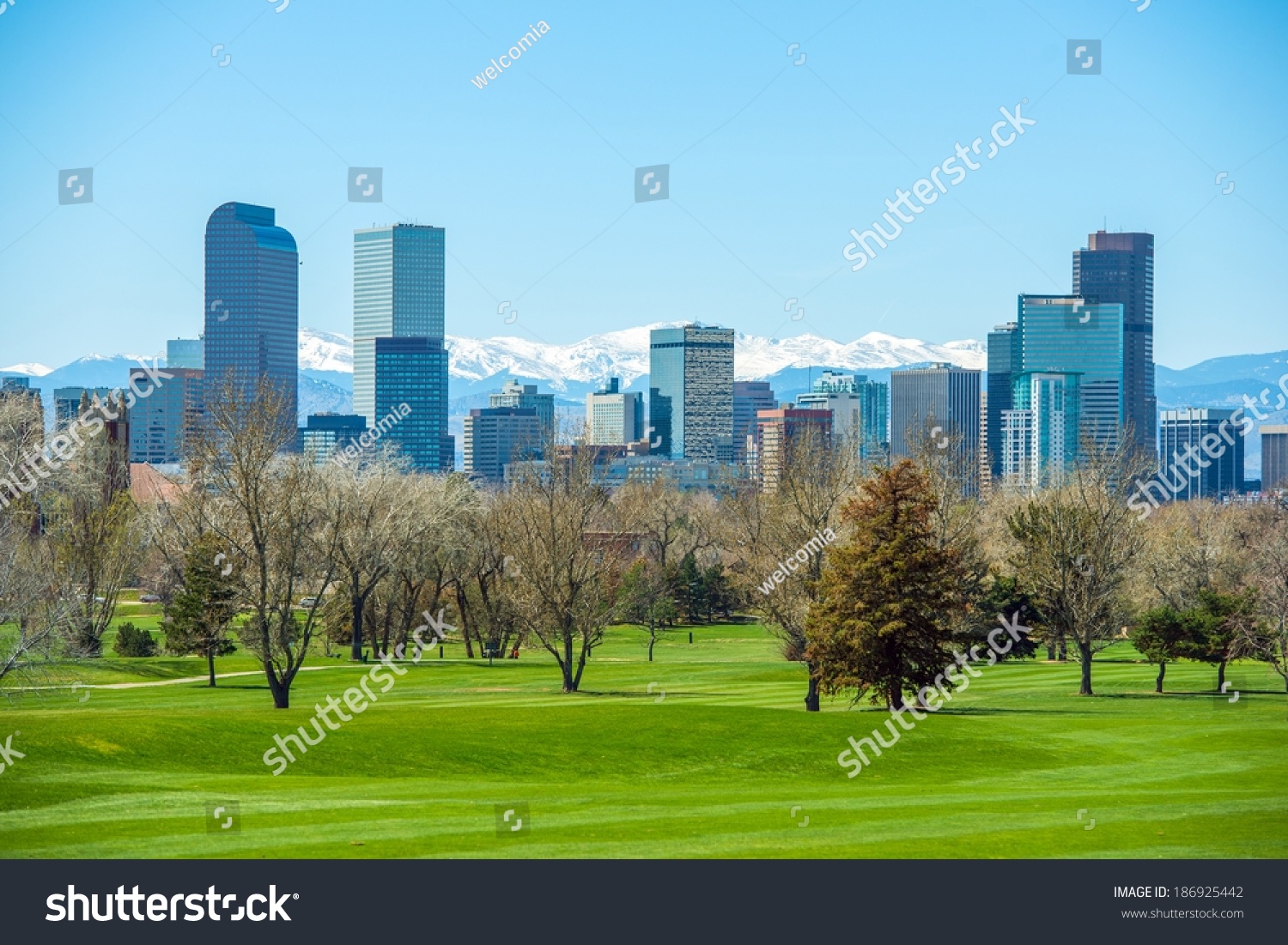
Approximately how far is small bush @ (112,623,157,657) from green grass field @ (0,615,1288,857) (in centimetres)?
1665

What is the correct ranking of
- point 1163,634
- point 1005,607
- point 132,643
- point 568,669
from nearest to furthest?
point 568,669 < point 1163,634 < point 1005,607 < point 132,643

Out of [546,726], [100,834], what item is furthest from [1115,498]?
[100,834]

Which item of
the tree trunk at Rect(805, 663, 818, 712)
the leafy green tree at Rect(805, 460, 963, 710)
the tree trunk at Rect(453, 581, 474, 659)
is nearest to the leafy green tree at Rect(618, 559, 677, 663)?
the tree trunk at Rect(453, 581, 474, 659)

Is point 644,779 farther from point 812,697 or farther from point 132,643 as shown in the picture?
point 132,643

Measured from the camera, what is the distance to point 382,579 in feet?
250

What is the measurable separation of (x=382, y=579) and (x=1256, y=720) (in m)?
44.3

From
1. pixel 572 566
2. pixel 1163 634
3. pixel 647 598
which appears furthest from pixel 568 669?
pixel 647 598

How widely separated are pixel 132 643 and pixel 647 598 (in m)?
32.3

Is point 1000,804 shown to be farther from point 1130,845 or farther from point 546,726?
point 546,726

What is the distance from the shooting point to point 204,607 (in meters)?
62.1

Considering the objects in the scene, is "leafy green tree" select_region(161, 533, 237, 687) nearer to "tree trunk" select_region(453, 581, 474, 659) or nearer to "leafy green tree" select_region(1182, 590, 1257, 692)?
"tree trunk" select_region(453, 581, 474, 659)

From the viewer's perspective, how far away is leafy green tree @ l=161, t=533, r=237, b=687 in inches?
2247

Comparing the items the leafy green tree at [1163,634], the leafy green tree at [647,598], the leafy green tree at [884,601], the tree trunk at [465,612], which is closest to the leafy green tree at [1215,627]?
the leafy green tree at [1163,634]

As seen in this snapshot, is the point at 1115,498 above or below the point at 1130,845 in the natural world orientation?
above
